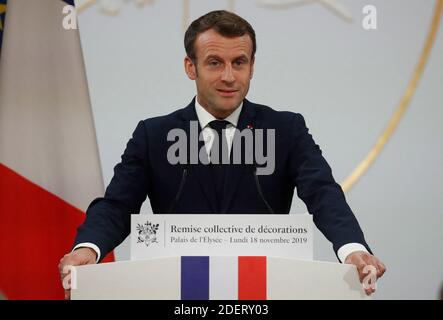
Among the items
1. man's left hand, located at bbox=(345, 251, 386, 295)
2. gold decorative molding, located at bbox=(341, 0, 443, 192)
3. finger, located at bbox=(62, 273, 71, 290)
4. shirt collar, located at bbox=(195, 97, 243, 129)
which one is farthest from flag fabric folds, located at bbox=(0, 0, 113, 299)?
man's left hand, located at bbox=(345, 251, 386, 295)

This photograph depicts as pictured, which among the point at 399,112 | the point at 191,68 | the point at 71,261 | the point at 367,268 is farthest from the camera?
the point at 399,112

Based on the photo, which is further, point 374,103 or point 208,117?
point 374,103

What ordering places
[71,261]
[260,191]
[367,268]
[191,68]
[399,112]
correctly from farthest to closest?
[399,112], [191,68], [260,191], [71,261], [367,268]

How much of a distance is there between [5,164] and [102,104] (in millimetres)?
646

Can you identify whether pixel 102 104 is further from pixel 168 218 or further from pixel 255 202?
pixel 168 218

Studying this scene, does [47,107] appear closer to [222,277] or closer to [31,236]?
[31,236]

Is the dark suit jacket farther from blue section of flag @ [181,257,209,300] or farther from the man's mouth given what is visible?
blue section of flag @ [181,257,209,300]

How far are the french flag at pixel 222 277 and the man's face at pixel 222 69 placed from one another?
1.06m

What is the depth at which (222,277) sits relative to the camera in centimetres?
193

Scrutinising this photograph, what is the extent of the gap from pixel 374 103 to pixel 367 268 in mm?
1808

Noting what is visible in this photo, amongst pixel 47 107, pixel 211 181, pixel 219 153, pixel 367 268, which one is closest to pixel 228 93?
pixel 219 153

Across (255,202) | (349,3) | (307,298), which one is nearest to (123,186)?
(255,202)

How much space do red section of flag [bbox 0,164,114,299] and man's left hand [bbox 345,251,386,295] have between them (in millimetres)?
1905

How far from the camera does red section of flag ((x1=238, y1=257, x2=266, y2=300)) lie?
1932 mm
